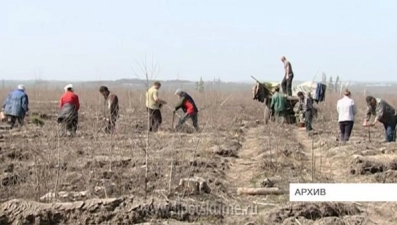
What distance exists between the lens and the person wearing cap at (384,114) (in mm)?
14070

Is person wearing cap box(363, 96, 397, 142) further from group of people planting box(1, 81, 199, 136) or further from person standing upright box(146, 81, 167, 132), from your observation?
person standing upright box(146, 81, 167, 132)

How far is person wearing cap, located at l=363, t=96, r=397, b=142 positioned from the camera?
1407 centimetres

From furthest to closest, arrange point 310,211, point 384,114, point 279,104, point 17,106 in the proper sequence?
1. point 279,104
2. point 17,106
3. point 384,114
4. point 310,211

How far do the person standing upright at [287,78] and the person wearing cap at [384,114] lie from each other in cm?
543

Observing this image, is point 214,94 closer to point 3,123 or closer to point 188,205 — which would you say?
point 3,123

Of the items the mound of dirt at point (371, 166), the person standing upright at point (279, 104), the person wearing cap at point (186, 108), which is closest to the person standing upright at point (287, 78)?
the person standing upright at point (279, 104)

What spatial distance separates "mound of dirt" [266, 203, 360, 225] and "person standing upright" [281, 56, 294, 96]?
1249cm

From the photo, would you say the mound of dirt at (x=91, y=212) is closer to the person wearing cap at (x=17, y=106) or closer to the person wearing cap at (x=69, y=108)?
the person wearing cap at (x=69, y=108)

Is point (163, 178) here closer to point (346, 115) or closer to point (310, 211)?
point (310, 211)

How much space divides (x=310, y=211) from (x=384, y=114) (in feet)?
24.4

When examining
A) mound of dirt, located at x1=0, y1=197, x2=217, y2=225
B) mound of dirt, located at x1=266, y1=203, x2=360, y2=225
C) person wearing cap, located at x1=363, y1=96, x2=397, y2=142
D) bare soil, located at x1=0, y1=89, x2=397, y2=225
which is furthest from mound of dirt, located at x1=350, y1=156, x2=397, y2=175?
mound of dirt, located at x1=0, y1=197, x2=217, y2=225

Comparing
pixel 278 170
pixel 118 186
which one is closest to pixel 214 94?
pixel 278 170

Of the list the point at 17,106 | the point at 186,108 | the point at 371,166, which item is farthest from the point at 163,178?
the point at 17,106

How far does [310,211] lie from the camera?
286 inches
